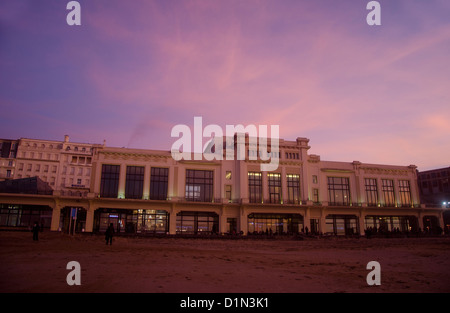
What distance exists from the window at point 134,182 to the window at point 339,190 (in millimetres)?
28563

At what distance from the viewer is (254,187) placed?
44562 millimetres

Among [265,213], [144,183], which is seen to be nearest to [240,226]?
[265,213]

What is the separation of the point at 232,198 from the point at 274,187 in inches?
256

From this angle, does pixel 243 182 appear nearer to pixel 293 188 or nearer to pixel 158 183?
pixel 293 188

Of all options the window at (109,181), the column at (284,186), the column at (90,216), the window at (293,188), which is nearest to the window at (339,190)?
the window at (293,188)

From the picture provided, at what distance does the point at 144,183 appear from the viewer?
137ft

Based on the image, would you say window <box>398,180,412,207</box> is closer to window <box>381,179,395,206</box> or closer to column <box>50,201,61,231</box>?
window <box>381,179,395,206</box>

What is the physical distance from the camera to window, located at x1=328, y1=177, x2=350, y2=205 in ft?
157

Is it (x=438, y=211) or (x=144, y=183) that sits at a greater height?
(x=144, y=183)

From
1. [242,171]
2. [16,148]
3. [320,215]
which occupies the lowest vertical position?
[320,215]

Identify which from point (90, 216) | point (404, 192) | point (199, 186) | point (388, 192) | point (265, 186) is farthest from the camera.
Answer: point (404, 192)

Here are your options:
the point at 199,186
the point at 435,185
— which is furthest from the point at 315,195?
the point at 435,185
